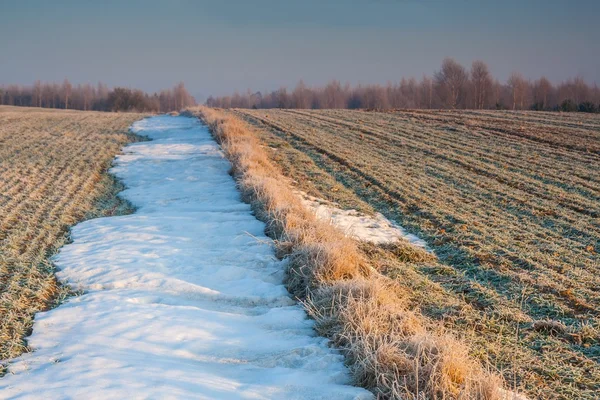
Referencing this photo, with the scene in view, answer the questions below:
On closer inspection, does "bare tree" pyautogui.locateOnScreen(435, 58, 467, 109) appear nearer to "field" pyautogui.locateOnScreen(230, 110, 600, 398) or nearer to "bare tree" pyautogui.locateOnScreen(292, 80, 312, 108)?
"bare tree" pyautogui.locateOnScreen(292, 80, 312, 108)

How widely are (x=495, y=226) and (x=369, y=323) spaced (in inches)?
229

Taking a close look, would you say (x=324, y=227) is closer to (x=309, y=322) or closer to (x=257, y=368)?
(x=309, y=322)

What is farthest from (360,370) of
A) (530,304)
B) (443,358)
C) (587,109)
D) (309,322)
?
(587,109)

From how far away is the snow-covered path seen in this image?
3.97 m

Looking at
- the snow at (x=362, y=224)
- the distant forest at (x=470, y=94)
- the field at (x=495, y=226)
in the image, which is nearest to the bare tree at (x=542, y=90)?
the distant forest at (x=470, y=94)

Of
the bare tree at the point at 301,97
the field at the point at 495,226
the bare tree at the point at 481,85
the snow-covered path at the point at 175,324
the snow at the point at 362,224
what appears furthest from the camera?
the bare tree at the point at 301,97

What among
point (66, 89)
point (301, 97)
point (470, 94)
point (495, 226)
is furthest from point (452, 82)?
point (66, 89)

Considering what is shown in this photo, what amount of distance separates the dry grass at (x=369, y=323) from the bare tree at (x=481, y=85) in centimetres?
6835

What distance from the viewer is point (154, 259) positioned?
7012mm

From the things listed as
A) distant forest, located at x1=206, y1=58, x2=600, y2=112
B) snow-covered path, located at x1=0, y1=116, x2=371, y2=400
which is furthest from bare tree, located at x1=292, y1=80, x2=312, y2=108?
snow-covered path, located at x1=0, y1=116, x2=371, y2=400

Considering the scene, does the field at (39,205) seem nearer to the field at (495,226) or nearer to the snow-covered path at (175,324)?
the snow-covered path at (175,324)

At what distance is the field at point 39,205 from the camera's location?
561 centimetres

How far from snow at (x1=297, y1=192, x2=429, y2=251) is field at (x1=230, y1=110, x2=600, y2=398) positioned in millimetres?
296

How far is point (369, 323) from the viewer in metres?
4.52
